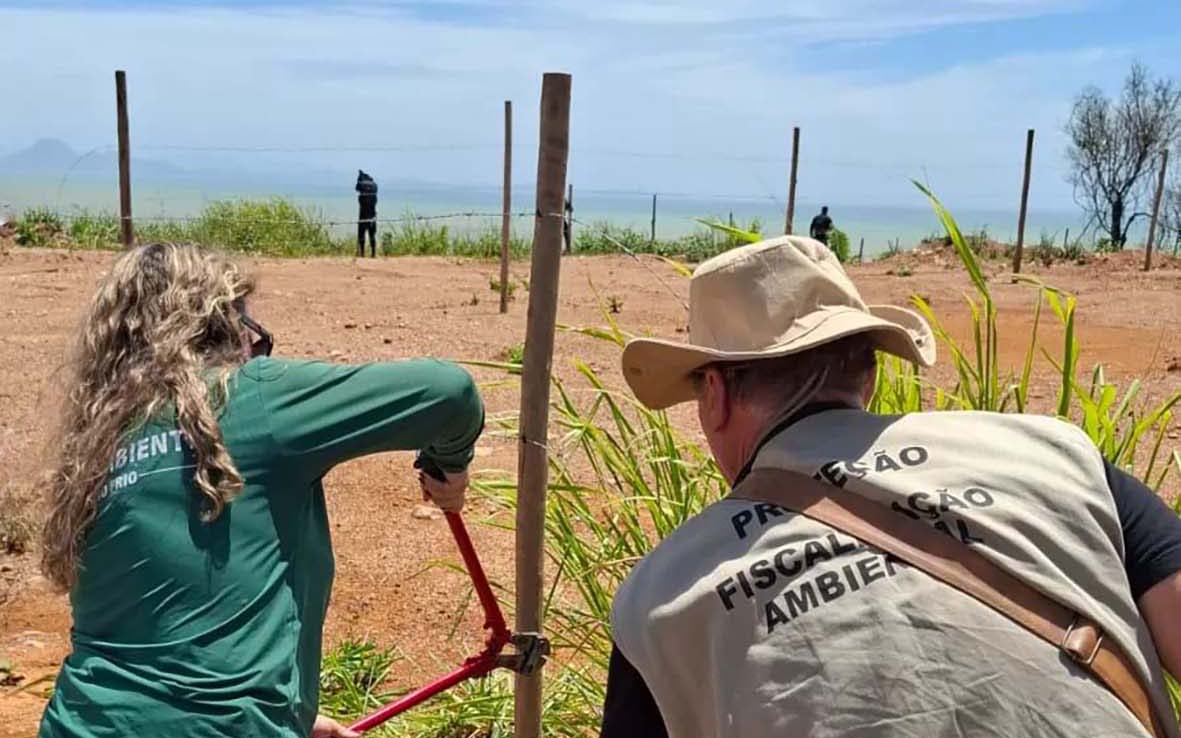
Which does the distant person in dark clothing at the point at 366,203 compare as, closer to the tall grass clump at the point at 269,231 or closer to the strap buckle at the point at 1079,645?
the tall grass clump at the point at 269,231

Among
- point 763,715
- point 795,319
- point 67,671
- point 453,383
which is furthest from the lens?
point 453,383

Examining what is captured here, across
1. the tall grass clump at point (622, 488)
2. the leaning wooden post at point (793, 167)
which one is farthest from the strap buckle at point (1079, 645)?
the leaning wooden post at point (793, 167)

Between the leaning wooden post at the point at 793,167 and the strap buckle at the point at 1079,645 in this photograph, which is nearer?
the strap buckle at the point at 1079,645

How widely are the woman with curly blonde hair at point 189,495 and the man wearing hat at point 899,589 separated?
70 cm

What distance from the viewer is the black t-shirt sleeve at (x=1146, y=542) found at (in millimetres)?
1364

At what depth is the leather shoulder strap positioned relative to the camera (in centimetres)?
124

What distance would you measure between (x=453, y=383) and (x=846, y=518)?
892 mm

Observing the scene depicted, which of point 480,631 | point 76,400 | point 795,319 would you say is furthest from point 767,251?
point 480,631

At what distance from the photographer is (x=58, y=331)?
9977 mm

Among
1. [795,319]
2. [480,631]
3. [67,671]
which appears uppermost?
[795,319]

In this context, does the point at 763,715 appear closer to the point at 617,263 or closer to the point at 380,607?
the point at 380,607

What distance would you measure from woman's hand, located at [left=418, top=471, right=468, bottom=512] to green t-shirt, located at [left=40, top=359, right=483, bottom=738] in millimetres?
471

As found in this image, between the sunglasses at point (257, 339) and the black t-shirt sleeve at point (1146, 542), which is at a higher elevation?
the sunglasses at point (257, 339)

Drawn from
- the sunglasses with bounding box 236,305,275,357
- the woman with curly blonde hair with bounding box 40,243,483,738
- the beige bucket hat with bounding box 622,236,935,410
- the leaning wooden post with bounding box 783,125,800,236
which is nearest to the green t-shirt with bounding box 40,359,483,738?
the woman with curly blonde hair with bounding box 40,243,483,738
